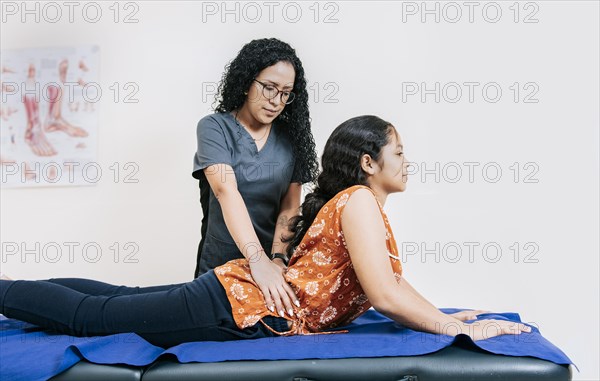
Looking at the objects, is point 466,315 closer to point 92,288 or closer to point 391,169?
point 391,169

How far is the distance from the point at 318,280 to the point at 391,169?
13.7 inches

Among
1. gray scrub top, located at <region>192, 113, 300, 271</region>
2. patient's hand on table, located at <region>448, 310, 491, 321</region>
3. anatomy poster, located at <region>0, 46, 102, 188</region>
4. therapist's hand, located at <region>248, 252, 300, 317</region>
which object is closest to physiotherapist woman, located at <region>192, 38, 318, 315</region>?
gray scrub top, located at <region>192, 113, 300, 271</region>

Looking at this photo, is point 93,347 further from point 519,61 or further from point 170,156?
point 519,61

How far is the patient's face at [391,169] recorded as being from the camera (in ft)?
5.88

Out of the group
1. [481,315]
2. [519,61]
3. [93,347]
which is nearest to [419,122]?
[519,61]

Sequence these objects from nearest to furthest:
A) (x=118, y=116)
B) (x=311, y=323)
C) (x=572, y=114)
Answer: (x=311, y=323) → (x=572, y=114) → (x=118, y=116)

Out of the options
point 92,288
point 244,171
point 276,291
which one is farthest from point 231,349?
point 244,171

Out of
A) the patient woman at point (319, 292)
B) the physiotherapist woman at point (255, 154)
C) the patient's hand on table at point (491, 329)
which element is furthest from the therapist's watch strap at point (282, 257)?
the patient's hand on table at point (491, 329)

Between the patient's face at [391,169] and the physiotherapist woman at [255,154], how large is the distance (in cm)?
41

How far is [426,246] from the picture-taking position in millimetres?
2824

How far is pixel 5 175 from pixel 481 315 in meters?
2.23

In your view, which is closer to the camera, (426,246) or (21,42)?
(426,246)

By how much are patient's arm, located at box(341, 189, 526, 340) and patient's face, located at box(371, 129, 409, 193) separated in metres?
0.14

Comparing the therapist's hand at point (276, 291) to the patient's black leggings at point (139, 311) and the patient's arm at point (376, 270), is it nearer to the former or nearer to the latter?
the patient's black leggings at point (139, 311)
